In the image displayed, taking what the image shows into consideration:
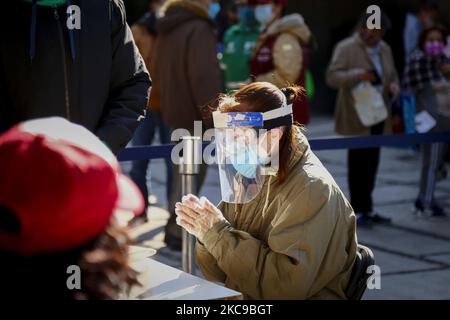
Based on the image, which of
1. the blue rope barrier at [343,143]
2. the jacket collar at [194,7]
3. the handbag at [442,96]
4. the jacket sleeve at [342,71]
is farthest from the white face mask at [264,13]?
the blue rope barrier at [343,143]

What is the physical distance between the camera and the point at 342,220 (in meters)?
3.11

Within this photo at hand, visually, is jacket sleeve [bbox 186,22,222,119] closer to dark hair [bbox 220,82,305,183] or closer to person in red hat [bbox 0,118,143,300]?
dark hair [bbox 220,82,305,183]

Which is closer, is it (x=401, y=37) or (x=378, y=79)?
(x=378, y=79)

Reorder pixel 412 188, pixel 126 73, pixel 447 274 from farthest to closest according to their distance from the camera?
pixel 412 188 < pixel 447 274 < pixel 126 73

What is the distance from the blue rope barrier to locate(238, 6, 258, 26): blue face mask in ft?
11.0

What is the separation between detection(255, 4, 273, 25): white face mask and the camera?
7592 millimetres

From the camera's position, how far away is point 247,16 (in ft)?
30.1

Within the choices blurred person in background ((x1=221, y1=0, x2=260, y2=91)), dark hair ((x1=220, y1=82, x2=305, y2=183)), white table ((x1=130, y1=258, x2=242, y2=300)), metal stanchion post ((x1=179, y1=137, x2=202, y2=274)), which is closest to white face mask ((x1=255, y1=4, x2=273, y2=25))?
blurred person in background ((x1=221, y1=0, x2=260, y2=91))

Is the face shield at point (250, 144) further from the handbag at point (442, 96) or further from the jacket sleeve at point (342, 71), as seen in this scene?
the handbag at point (442, 96)

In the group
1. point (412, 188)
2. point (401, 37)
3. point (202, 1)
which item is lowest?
point (412, 188)

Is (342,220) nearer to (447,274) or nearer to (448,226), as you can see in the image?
(447,274)
